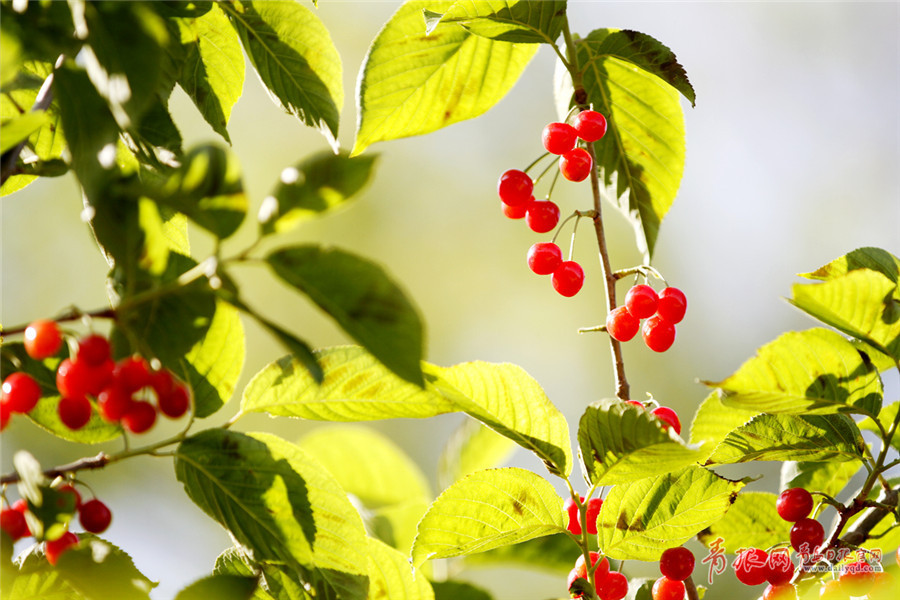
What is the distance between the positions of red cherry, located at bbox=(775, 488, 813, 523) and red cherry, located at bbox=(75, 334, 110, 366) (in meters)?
0.76

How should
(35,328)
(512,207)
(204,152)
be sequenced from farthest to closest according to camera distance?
(512,207) < (35,328) < (204,152)

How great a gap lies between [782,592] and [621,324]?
1.26 ft

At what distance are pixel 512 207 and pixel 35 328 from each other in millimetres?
878

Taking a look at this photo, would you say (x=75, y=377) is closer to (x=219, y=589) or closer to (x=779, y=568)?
(x=219, y=589)

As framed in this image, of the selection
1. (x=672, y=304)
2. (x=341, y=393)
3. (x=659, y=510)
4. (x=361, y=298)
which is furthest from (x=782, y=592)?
(x=361, y=298)

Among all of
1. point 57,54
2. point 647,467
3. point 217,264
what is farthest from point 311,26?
point 647,467

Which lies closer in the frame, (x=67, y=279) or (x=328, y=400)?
(x=328, y=400)

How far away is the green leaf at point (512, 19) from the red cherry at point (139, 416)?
0.58 meters

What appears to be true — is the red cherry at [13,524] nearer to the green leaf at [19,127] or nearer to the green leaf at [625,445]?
the green leaf at [19,127]

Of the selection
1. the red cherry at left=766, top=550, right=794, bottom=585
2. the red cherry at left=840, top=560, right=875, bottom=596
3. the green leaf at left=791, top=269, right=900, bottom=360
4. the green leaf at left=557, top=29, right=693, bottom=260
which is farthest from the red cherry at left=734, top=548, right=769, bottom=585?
the green leaf at left=557, top=29, right=693, bottom=260

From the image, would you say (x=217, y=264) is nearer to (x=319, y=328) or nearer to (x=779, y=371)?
(x=779, y=371)

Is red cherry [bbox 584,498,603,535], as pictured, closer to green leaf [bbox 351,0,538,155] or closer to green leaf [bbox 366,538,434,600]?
green leaf [bbox 366,538,434,600]

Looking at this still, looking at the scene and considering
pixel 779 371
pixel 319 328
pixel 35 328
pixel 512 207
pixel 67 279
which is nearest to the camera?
pixel 35 328

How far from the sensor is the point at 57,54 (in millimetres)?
790
